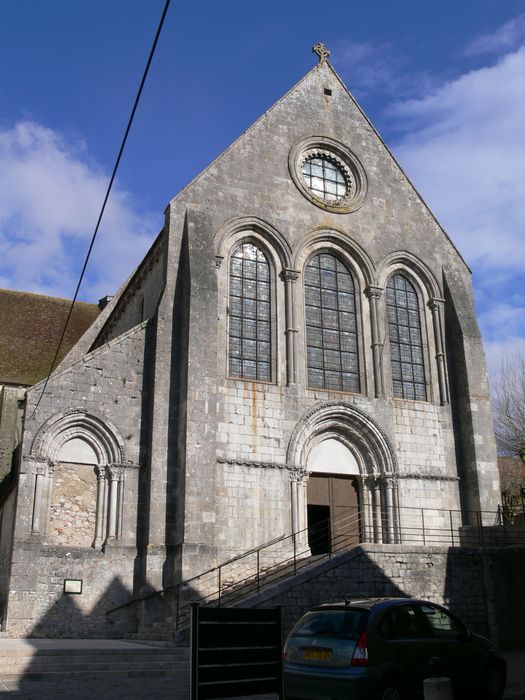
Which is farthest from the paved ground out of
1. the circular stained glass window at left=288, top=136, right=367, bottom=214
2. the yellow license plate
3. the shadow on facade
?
the circular stained glass window at left=288, top=136, right=367, bottom=214

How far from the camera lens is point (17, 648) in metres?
12.0

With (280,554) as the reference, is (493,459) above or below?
above

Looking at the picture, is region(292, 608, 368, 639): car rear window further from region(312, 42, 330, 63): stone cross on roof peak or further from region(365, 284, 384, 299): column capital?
region(312, 42, 330, 63): stone cross on roof peak

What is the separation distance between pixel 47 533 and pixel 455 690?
10489 millimetres

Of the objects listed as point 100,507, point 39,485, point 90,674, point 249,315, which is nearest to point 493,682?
point 90,674

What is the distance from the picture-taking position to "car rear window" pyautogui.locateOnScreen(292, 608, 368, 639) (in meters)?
8.65

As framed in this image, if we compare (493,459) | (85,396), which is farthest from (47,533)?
(493,459)

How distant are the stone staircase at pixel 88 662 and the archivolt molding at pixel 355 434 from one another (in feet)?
25.8

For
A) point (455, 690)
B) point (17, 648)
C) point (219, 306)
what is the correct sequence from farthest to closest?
point (219, 306), point (17, 648), point (455, 690)

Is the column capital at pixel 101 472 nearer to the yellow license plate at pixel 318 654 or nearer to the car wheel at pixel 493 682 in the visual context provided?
the yellow license plate at pixel 318 654

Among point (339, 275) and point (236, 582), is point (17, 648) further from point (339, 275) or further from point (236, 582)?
point (339, 275)

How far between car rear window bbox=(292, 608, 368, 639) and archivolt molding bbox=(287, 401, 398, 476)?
34.1 feet

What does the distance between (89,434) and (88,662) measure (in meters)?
6.87

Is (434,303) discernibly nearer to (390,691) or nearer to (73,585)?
(73,585)
